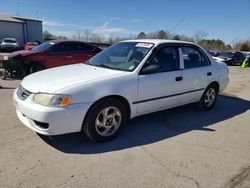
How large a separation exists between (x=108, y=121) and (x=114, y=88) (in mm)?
550

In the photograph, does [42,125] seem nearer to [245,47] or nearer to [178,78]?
[178,78]

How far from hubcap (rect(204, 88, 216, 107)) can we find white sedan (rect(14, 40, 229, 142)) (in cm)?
19

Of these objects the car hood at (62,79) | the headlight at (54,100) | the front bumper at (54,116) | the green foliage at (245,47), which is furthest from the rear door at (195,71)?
the green foliage at (245,47)

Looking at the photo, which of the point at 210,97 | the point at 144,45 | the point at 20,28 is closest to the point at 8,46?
the point at 20,28

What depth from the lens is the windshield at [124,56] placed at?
4.21m

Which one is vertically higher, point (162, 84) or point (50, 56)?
point (50, 56)

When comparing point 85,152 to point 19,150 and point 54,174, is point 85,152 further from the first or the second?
point 19,150

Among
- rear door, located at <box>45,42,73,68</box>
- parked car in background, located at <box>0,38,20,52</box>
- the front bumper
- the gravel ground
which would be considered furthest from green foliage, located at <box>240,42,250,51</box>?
the front bumper

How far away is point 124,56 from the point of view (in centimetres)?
450

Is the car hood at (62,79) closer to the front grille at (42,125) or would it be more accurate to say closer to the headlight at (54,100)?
the headlight at (54,100)

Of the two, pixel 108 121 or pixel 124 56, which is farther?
pixel 124 56

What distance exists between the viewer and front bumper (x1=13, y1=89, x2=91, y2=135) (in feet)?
10.5

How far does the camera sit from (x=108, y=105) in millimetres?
3660

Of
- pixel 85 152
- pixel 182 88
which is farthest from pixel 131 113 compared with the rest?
pixel 182 88
